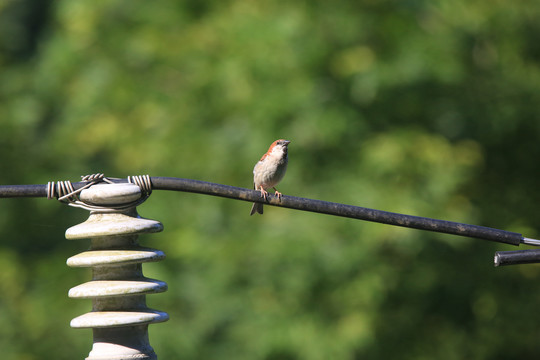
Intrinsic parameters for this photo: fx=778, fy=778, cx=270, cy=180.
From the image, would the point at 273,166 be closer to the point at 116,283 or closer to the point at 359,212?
the point at 359,212

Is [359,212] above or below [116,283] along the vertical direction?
above

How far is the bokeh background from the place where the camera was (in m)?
9.87

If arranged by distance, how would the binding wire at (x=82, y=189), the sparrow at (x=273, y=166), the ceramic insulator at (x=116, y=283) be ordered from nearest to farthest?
1. the ceramic insulator at (x=116, y=283)
2. the binding wire at (x=82, y=189)
3. the sparrow at (x=273, y=166)

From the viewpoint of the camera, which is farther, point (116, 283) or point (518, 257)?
point (518, 257)

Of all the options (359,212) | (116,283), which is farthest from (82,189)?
(359,212)

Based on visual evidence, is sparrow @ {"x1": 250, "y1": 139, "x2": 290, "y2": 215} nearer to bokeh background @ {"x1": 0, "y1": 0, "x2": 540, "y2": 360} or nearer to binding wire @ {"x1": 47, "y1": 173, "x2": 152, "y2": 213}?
bokeh background @ {"x1": 0, "y1": 0, "x2": 540, "y2": 360}

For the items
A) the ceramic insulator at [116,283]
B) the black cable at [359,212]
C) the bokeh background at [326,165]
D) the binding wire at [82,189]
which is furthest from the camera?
the bokeh background at [326,165]

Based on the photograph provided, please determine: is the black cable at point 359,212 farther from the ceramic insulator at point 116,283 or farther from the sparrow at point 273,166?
the sparrow at point 273,166

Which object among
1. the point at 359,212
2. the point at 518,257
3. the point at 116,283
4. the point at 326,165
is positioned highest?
the point at 326,165

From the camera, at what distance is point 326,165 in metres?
10.4

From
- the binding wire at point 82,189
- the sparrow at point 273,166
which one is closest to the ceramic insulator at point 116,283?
the binding wire at point 82,189

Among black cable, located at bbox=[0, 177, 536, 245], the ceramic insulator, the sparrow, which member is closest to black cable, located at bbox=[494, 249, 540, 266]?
black cable, located at bbox=[0, 177, 536, 245]

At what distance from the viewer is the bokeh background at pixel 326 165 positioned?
987cm

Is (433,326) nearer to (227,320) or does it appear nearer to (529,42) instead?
(227,320)
